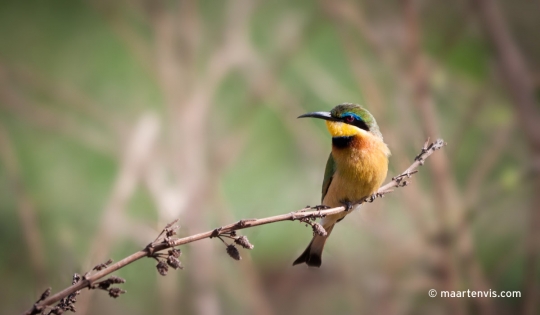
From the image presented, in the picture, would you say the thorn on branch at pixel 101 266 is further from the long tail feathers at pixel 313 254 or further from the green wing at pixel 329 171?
the green wing at pixel 329 171

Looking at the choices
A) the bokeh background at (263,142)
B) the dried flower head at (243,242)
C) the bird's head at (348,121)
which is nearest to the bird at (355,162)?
the bird's head at (348,121)

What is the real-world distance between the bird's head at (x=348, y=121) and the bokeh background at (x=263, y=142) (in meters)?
1.09

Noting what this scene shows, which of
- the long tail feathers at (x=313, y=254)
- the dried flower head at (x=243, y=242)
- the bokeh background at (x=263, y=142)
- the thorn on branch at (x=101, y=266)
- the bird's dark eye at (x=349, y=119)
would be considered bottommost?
the thorn on branch at (x=101, y=266)

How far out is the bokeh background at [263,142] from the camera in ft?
8.09

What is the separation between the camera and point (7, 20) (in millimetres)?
2803

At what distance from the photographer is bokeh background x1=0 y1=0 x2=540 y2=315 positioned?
2465 millimetres

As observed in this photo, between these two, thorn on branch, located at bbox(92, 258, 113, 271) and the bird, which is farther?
the bird

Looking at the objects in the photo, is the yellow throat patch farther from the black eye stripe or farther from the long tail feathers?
the long tail feathers

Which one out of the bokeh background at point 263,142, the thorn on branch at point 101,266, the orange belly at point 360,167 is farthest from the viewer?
the bokeh background at point 263,142

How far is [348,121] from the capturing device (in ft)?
3.88

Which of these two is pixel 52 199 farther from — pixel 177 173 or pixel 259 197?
pixel 259 197

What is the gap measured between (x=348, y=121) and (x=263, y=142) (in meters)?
1.54

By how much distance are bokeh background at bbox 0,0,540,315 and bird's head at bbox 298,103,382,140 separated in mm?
1094

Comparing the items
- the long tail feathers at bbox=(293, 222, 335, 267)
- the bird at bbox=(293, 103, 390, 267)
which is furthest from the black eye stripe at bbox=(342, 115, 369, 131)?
the long tail feathers at bbox=(293, 222, 335, 267)
